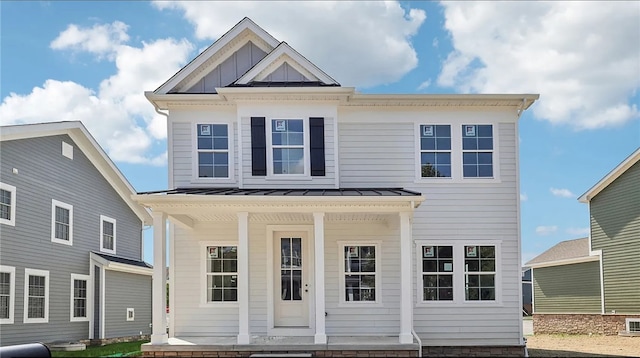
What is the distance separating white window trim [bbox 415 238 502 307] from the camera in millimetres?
14734

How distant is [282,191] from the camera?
14.1m

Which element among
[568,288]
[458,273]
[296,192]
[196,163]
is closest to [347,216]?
[296,192]

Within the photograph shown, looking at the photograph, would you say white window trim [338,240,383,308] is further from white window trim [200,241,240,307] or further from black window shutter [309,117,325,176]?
white window trim [200,241,240,307]

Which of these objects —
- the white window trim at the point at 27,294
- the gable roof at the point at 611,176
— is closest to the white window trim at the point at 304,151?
the white window trim at the point at 27,294

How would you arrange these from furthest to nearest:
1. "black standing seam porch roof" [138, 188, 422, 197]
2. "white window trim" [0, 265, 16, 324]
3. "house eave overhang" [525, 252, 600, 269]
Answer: "house eave overhang" [525, 252, 600, 269] < "white window trim" [0, 265, 16, 324] < "black standing seam porch roof" [138, 188, 422, 197]

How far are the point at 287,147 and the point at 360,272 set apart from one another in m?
3.10

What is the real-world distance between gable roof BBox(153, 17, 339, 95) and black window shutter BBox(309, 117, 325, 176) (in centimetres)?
90

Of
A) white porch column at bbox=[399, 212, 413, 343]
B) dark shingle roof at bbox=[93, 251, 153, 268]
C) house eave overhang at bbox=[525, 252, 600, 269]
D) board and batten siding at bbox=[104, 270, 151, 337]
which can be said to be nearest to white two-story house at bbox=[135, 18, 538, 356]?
white porch column at bbox=[399, 212, 413, 343]

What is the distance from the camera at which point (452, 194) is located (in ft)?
49.2

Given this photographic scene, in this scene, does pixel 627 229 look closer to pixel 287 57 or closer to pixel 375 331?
pixel 375 331

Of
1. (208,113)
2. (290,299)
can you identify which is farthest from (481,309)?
(208,113)

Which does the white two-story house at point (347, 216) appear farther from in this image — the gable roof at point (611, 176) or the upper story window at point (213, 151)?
the gable roof at point (611, 176)

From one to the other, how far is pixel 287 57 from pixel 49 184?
804 cm

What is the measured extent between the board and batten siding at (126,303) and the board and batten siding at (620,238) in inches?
652
